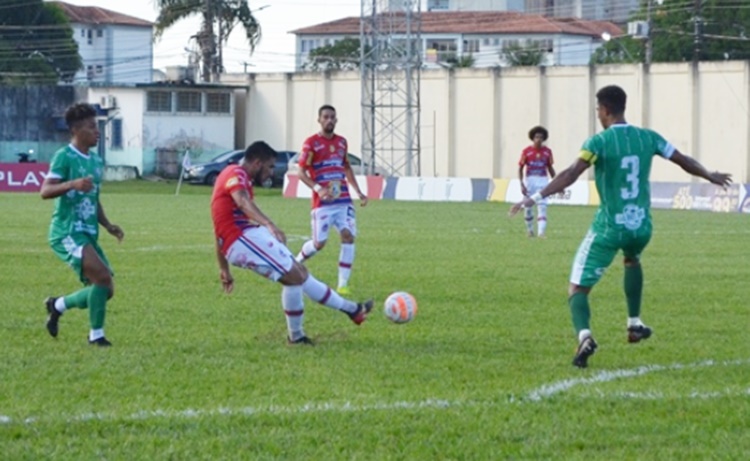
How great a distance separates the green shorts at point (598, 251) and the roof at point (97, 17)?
12133 cm

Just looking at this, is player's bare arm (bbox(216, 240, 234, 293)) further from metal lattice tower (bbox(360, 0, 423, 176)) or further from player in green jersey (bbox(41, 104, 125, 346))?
metal lattice tower (bbox(360, 0, 423, 176))

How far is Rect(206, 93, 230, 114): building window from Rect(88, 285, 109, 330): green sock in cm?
5699

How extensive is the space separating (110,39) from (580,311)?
125810mm

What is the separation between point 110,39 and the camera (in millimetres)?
132625

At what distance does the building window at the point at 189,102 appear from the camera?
67.4 m

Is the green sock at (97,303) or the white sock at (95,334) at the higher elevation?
the green sock at (97,303)

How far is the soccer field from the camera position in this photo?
7.67m

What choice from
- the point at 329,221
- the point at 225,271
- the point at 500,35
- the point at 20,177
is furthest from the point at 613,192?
the point at 500,35

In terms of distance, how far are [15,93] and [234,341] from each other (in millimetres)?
59011

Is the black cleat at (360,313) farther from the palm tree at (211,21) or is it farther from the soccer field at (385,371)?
the palm tree at (211,21)

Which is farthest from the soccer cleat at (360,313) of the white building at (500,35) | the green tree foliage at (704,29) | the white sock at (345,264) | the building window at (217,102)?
the white building at (500,35)

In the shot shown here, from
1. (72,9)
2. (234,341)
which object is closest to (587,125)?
(234,341)

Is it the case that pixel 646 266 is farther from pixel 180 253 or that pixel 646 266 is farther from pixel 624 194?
pixel 624 194

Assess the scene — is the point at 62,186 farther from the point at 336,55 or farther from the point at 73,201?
the point at 336,55
